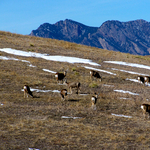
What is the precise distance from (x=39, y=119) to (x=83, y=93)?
895cm

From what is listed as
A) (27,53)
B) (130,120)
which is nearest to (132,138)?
(130,120)

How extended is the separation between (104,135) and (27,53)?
30393 millimetres

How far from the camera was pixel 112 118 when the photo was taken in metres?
15.2

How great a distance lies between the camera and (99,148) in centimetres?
1027

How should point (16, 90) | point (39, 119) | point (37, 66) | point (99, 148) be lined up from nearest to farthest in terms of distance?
point (99, 148)
point (39, 119)
point (16, 90)
point (37, 66)

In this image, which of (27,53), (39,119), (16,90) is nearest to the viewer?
(39,119)

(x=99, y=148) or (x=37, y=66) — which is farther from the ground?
(x=37, y=66)

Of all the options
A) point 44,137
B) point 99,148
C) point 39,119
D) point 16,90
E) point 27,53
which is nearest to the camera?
point 99,148

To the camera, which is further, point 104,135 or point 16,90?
point 16,90

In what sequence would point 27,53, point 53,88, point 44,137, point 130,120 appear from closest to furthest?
1. point 44,137
2. point 130,120
3. point 53,88
4. point 27,53

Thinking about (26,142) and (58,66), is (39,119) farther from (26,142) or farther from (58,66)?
(58,66)

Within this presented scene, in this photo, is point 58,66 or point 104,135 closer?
point 104,135

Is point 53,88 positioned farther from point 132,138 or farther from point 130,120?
point 132,138

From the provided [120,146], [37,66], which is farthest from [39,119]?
[37,66]
